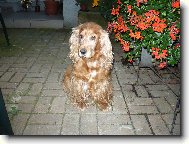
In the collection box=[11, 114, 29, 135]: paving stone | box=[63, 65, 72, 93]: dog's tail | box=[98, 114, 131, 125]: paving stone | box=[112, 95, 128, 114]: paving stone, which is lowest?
box=[11, 114, 29, 135]: paving stone

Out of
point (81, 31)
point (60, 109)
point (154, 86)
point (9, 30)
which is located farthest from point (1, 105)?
point (9, 30)

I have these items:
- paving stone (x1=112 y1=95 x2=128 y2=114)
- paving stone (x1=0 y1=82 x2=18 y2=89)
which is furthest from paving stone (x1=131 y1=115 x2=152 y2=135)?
paving stone (x1=0 y1=82 x2=18 y2=89)

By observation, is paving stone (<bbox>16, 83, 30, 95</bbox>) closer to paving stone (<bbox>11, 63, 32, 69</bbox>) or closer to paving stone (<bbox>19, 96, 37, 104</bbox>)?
paving stone (<bbox>19, 96, 37, 104</bbox>)

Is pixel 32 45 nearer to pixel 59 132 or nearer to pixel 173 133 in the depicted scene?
pixel 59 132

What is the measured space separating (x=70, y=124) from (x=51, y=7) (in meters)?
7.77

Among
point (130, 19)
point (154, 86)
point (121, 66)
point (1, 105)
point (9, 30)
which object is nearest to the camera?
point (1, 105)

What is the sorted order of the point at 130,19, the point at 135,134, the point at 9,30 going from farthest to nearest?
the point at 9,30 → the point at 130,19 → the point at 135,134

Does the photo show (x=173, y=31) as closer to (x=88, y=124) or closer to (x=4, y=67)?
(x=88, y=124)

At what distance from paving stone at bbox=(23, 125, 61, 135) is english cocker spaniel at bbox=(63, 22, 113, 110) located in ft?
2.20

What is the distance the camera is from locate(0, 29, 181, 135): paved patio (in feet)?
11.9

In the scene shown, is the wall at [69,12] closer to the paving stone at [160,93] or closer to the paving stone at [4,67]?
the paving stone at [4,67]

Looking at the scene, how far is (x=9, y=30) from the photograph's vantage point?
9328 mm

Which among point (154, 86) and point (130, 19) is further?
point (154, 86)

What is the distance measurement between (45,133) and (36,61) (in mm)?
3100
